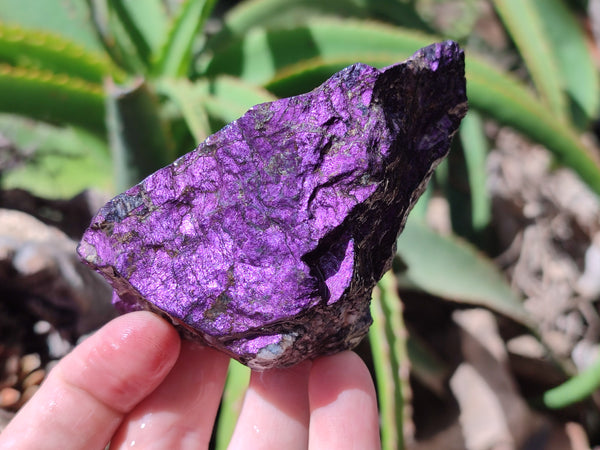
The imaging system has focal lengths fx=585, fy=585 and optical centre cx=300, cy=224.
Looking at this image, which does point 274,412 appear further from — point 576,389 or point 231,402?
point 576,389

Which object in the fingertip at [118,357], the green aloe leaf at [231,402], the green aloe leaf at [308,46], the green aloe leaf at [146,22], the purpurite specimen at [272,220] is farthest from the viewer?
the green aloe leaf at [146,22]

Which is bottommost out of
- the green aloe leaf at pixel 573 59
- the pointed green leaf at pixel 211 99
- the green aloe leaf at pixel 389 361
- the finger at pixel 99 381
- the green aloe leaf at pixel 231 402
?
the green aloe leaf at pixel 573 59

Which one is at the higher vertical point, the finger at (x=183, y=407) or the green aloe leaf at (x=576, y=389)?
the finger at (x=183, y=407)

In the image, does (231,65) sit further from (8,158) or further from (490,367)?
(490,367)

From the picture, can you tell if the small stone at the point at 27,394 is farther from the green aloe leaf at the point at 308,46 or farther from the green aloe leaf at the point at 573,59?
the green aloe leaf at the point at 573,59


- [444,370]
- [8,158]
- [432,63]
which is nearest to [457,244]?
[444,370]

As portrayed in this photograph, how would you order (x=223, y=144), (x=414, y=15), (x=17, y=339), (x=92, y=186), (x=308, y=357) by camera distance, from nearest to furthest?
(x=223, y=144), (x=308, y=357), (x=17, y=339), (x=92, y=186), (x=414, y=15)

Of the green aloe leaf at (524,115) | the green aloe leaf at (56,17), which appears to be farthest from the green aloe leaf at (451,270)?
the green aloe leaf at (56,17)

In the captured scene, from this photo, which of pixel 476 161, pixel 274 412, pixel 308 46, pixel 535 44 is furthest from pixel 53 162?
pixel 535 44
